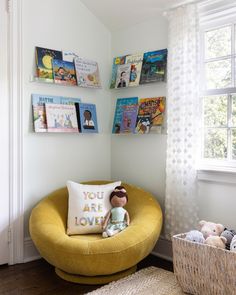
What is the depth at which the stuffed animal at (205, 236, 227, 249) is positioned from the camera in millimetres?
2113

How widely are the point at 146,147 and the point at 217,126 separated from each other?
2.29ft

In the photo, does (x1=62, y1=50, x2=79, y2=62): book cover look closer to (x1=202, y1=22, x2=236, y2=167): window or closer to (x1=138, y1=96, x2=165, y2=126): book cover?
(x1=138, y1=96, x2=165, y2=126): book cover

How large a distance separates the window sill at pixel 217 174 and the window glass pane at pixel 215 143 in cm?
13

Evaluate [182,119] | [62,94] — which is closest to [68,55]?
[62,94]

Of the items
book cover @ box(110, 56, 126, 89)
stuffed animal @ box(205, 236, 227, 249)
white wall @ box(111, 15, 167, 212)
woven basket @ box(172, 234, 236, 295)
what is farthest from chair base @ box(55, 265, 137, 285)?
book cover @ box(110, 56, 126, 89)

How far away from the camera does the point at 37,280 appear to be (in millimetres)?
2488

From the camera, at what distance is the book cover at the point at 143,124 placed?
3.02m

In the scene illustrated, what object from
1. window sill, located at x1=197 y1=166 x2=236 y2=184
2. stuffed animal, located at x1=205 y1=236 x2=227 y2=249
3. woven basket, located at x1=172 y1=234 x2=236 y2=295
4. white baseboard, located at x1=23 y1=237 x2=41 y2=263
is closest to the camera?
woven basket, located at x1=172 y1=234 x2=236 y2=295

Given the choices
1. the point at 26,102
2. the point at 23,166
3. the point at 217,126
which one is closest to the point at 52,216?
the point at 23,166

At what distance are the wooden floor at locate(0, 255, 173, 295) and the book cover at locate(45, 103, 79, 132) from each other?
112 centimetres

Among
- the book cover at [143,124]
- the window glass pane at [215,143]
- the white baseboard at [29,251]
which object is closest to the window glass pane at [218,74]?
the window glass pane at [215,143]

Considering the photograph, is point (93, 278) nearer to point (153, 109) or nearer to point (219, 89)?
point (153, 109)

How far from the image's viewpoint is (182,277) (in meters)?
2.23

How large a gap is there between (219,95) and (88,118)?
1203mm
